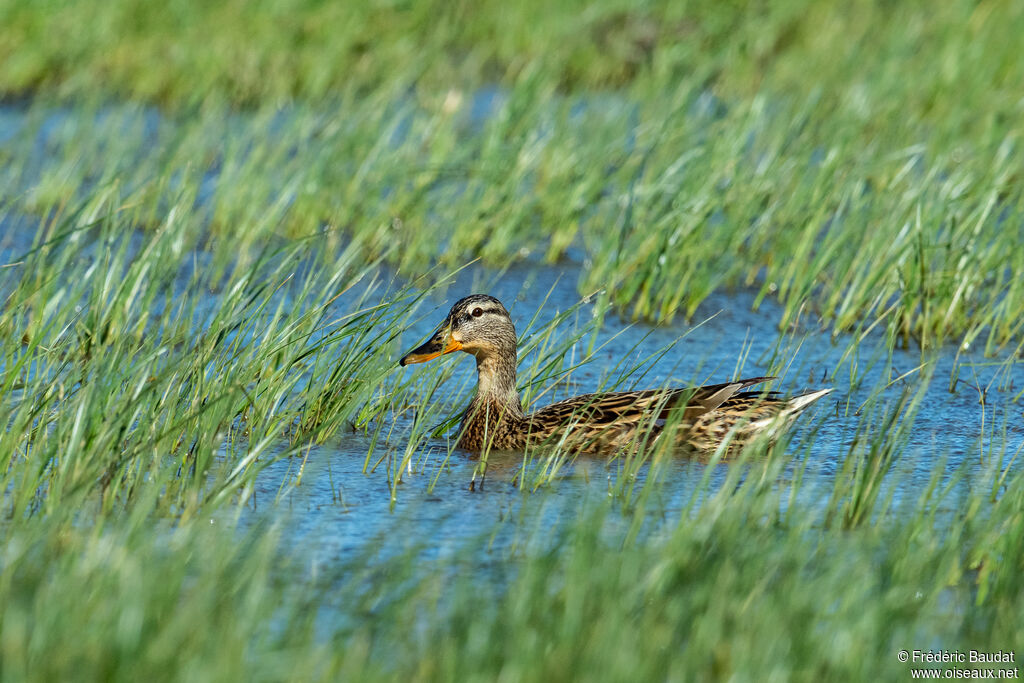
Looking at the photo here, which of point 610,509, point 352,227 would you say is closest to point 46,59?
point 352,227

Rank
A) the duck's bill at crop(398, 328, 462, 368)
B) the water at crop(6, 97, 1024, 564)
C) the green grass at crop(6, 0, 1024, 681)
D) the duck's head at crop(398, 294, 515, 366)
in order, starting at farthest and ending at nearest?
the duck's head at crop(398, 294, 515, 366) < the duck's bill at crop(398, 328, 462, 368) < the water at crop(6, 97, 1024, 564) < the green grass at crop(6, 0, 1024, 681)

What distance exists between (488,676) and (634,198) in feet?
17.3

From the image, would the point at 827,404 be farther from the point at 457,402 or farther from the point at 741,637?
the point at 741,637

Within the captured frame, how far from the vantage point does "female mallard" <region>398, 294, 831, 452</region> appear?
225 inches

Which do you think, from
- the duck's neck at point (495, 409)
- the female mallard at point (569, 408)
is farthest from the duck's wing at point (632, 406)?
the duck's neck at point (495, 409)

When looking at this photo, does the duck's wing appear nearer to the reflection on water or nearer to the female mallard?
the female mallard

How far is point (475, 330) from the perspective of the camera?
6.15 metres

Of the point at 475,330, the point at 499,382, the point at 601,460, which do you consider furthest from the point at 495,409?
the point at 601,460

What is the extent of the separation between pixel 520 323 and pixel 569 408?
1735 millimetres

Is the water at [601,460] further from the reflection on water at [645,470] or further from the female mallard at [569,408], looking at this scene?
→ the female mallard at [569,408]

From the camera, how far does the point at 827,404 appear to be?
624 cm

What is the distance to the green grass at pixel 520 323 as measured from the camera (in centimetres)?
335

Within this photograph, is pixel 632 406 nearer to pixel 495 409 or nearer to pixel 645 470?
pixel 645 470

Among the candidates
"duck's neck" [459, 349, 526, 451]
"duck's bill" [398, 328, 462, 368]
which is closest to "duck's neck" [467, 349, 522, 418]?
"duck's neck" [459, 349, 526, 451]
